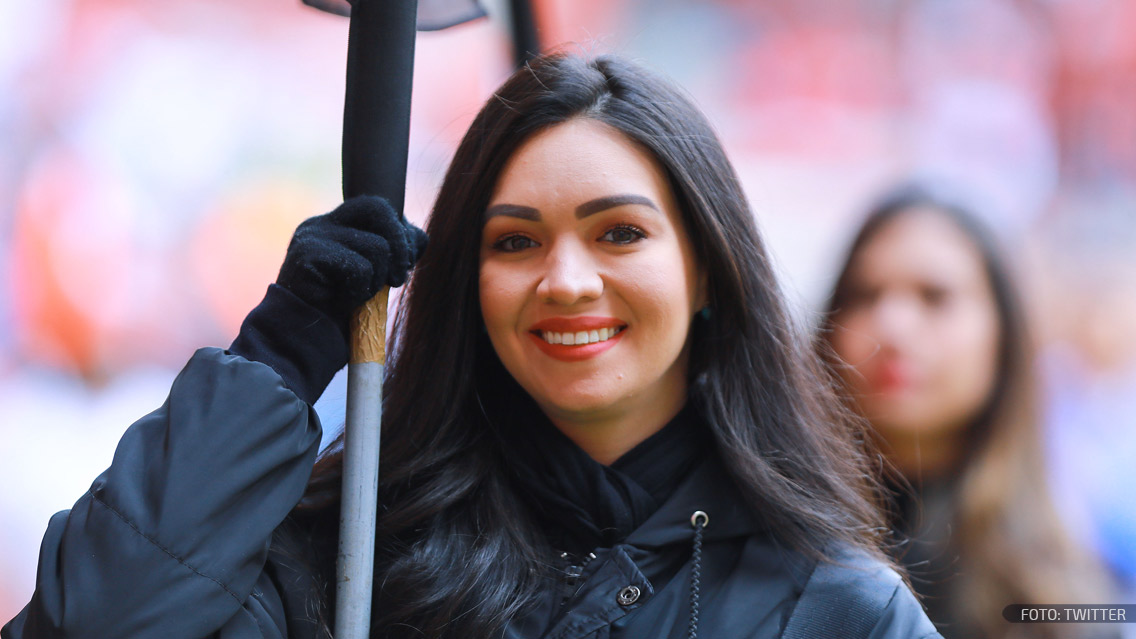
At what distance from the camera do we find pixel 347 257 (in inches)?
58.2

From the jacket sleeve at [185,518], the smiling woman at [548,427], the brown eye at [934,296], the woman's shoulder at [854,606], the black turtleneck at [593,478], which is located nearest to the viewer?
the jacket sleeve at [185,518]

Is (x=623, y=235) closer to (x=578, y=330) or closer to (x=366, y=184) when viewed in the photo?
(x=578, y=330)

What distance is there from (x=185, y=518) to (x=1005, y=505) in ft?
7.31

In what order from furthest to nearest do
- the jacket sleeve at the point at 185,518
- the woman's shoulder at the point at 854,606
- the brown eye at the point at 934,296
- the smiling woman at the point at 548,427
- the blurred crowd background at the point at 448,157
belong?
the brown eye at the point at 934,296 → the blurred crowd background at the point at 448,157 → the woman's shoulder at the point at 854,606 → the smiling woman at the point at 548,427 → the jacket sleeve at the point at 185,518

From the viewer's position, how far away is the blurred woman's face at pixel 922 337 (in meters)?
2.78

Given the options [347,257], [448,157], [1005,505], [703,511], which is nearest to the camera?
[347,257]

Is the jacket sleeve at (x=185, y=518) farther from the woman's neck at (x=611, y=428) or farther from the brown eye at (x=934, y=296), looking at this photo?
the brown eye at (x=934, y=296)

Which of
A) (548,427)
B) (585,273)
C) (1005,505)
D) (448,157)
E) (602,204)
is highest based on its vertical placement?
(448,157)

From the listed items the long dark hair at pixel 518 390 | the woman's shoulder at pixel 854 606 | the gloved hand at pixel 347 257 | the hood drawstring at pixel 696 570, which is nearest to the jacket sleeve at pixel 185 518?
the gloved hand at pixel 347 257

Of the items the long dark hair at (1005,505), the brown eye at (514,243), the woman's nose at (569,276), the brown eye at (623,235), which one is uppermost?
the brown eye at (623,235)

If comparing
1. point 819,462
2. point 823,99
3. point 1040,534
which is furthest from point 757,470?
point 823,99

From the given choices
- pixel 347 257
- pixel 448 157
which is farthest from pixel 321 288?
pixel 448 157

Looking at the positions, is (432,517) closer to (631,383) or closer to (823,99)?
(631,383)

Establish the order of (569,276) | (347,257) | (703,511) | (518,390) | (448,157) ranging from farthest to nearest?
1. (448,157)
2. (518,390)
3. (703,511)
4. (569,276)
5. (347,257)
